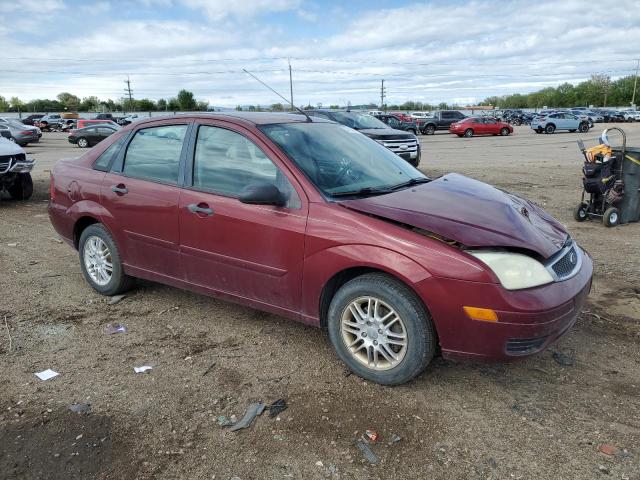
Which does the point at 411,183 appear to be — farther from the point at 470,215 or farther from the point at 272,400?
the point at 272,400

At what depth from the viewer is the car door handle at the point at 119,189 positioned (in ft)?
15.0

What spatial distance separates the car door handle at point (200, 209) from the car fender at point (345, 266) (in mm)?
901

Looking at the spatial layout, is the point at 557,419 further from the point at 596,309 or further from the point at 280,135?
the point at 280,135

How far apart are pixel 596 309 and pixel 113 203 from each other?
14.0 ft

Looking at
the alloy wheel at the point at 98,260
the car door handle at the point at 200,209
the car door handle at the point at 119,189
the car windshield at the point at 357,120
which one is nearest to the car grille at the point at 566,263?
the car door handle at the point at 200,209

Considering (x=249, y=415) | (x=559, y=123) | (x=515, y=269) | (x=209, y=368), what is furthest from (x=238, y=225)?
(x=559, y=123)

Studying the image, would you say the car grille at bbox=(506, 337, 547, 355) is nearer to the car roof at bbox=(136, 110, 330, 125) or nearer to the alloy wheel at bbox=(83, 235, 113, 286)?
the car roof at bbox=(136, 110, 330, 125)

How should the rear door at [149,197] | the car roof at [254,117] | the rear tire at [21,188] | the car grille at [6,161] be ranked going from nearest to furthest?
the car roof at [254,117], the rear door at [149,197], the car grille at [6,161], the rear tire at [21,188]

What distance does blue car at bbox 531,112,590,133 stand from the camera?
3781cm

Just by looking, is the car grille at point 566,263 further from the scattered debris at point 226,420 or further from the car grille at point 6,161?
the car grille at point 6,161

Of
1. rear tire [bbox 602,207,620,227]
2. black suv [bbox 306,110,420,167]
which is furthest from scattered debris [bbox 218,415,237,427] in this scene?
black suv [bbox 306,110,420,167]

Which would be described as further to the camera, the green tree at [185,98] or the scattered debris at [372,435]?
the green tree at [185,98]

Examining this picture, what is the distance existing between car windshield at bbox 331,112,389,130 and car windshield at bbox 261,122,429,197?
10.9 m

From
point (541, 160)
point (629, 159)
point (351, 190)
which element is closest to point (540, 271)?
point (351, 190)
